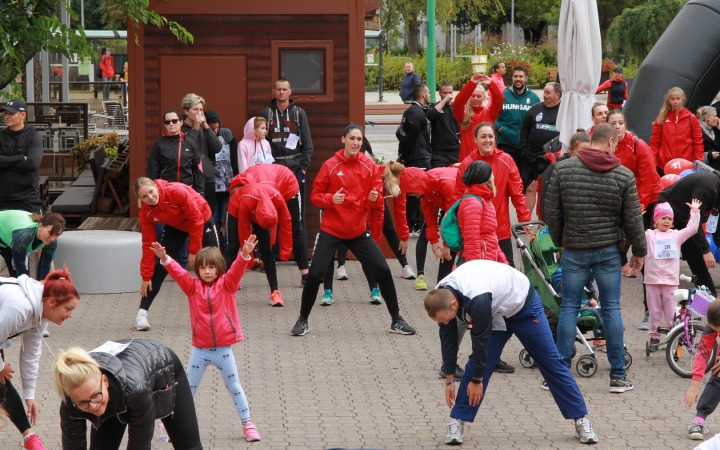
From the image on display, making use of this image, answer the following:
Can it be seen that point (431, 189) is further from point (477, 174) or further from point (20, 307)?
point (20, 307)

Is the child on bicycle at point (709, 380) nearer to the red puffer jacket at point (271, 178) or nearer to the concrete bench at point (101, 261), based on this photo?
the red puffer jacket at point (271, 178)

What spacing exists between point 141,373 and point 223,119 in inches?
315

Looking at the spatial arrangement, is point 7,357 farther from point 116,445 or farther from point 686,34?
point 686,34

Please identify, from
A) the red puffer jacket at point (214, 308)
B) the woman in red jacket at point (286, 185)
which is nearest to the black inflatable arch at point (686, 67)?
the woman in red jacket at point (286, 185)

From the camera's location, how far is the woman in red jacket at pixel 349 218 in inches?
359

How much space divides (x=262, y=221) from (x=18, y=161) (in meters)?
2.70

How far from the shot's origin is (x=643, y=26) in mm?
39375

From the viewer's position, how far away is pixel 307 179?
12.6m

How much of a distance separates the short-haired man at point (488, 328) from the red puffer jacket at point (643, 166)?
13.6 ft

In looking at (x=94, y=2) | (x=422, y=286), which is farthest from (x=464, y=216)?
(x=94, y=2)

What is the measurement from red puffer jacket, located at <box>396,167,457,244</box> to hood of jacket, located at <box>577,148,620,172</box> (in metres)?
2.37

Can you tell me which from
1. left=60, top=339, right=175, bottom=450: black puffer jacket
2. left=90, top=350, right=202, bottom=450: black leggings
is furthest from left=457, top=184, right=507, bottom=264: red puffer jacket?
left=60, top=339, right=175, bottom=450: black puffer jacket

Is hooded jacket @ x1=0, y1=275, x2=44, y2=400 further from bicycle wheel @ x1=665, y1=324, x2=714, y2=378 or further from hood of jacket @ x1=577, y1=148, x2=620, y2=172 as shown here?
bicycle wheel @ x1=665, y1=324, x2=714, y2=378

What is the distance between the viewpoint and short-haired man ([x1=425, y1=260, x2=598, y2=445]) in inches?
235
